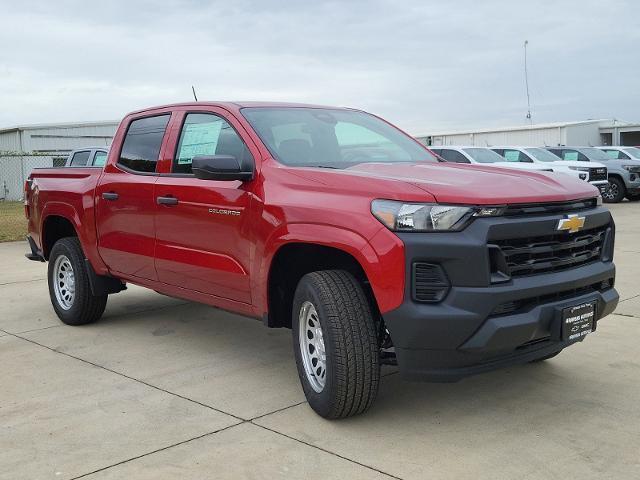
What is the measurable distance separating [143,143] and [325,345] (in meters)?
2.64

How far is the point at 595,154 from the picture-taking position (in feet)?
74.2

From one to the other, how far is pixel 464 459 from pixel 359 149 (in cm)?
218

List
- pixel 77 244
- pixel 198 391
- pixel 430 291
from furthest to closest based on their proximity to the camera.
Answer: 1. pixel 77 244
2. pixel 198 391
3. pixel 430 291

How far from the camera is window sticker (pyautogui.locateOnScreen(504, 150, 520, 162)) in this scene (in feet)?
66.7

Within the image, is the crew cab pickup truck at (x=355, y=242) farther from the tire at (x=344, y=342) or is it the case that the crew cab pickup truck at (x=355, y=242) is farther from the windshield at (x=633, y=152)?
the windshield at (x=633, y=152)

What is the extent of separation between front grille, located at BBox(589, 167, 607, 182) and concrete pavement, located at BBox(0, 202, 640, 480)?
14.8 meters

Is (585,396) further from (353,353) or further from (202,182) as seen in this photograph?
(202,182)

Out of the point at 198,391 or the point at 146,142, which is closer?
the point at 198,391

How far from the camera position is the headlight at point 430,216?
3447 mm

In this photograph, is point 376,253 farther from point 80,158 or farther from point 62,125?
point 62,125

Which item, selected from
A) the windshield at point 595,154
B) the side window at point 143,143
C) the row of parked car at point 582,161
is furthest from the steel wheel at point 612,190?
the side window at point 143,143

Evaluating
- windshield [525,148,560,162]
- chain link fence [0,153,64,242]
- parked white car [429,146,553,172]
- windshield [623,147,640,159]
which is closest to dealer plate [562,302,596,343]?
parked white car [429,146,553,172]

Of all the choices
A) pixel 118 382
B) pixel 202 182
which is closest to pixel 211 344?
pixel 118 382

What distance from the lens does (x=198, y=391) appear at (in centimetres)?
454
